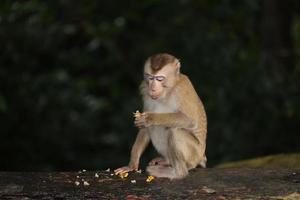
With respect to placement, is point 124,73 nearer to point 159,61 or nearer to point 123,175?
point 123,175

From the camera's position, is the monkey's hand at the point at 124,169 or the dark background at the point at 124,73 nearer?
the monkey's hand at the point at 124,169

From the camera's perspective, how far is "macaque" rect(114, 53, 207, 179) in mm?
6305

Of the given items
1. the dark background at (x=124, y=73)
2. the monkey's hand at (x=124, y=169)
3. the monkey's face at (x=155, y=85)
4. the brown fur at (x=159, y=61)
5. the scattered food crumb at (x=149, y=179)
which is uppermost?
the dark background at (x=124, y=73)

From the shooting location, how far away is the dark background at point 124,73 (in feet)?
37.9

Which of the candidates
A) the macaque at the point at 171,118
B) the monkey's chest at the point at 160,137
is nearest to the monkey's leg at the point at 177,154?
the macaque at the point at 171,118

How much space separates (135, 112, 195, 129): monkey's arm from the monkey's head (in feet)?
0.69

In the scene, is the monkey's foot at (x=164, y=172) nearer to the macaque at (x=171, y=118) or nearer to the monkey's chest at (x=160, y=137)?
the macaque at (x=171, y=118)

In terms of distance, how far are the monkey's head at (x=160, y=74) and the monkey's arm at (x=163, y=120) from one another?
209mm

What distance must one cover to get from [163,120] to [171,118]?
0.25ft

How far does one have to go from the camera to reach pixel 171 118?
6289 millimetres

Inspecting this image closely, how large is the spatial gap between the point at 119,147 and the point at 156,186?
7389 mm

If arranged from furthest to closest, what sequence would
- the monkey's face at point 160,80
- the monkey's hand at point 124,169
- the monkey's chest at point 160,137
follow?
the monkey's hand at point 124,169 → the monkey's chest at point 160,137 → the monkey's face at point 160,80

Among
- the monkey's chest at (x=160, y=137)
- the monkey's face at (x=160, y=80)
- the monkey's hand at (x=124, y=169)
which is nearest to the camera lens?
the monkey's face at (x=160, y=80)

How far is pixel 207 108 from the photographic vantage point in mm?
11727
